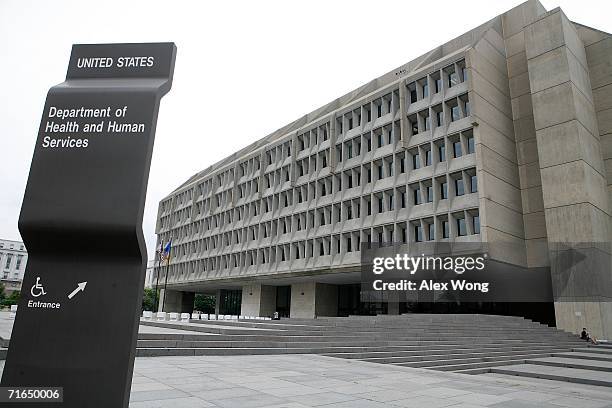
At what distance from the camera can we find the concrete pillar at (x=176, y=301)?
230 feet

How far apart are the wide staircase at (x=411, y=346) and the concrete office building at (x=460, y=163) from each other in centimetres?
1045

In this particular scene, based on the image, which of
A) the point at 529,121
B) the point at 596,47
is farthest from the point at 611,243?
the point at 596,47

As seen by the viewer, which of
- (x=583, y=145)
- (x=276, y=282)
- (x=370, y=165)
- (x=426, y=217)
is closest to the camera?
(x=583, y=145)

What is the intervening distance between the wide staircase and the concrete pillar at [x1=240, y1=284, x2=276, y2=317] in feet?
103

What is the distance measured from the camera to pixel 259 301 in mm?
52125

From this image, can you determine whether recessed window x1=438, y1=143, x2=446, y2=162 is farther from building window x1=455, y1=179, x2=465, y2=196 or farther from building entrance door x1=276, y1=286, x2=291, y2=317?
building entrance door x1=276, y1=286, x2=291, y2=317

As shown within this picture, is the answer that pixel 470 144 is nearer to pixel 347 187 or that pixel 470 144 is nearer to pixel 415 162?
pixel 415 162

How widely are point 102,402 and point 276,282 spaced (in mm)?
47390

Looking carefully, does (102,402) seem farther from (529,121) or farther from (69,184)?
(529,121)

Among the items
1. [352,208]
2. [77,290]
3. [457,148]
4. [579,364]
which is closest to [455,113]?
[457,148]

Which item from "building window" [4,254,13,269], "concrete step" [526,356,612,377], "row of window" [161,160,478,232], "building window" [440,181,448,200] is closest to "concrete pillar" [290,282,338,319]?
"row of window" [161,160,478,232]

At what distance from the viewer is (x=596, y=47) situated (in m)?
35.9

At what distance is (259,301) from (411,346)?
3771 cm

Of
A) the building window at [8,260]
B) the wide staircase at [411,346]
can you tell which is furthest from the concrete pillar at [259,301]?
the building window at [8,260]
